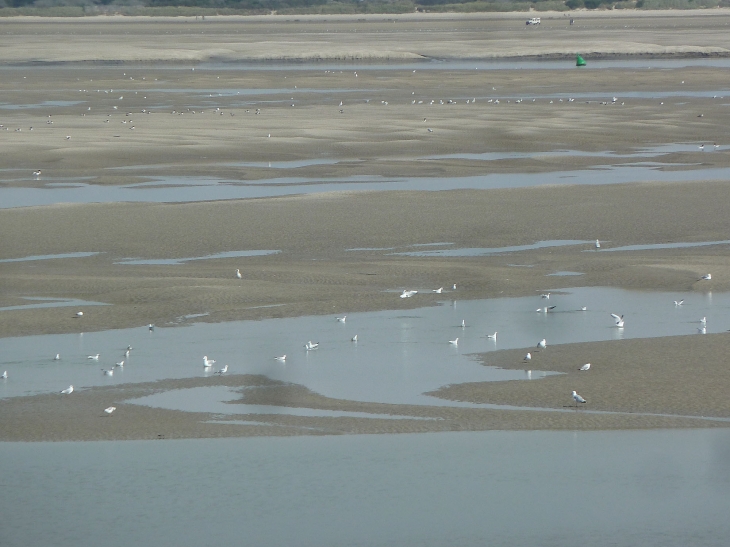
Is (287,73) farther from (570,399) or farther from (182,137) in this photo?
(570,399)

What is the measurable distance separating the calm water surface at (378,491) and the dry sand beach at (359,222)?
0.31 metres

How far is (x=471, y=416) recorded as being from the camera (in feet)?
28.4

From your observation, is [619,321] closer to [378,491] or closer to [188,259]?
[378,491]

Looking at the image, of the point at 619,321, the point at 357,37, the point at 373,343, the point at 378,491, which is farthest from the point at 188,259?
the point at 357,37

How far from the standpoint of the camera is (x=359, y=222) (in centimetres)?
1616

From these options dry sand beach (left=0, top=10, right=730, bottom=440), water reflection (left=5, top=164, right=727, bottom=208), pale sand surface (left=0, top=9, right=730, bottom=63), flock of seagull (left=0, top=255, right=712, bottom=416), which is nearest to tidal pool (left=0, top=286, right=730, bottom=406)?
flock of seagull (left=0, top=255, right=712, bottom=416)

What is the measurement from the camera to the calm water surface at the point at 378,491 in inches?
266

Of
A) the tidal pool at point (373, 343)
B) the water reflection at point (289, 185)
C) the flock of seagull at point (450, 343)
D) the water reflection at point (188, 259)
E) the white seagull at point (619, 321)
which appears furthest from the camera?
the water reflection at point (289, 185)

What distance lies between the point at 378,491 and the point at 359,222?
902cm

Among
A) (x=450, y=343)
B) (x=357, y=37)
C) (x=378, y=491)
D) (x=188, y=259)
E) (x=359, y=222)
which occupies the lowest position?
(x=378, y=491)

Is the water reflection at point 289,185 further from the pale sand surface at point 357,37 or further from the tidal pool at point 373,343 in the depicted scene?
the pale sand surface at point 357,37

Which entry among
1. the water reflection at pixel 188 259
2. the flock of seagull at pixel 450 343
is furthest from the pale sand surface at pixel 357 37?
the flock of seagull at pixel 450 343

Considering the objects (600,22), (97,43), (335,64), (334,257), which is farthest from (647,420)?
(600,22)

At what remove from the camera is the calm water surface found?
6.76 meters
